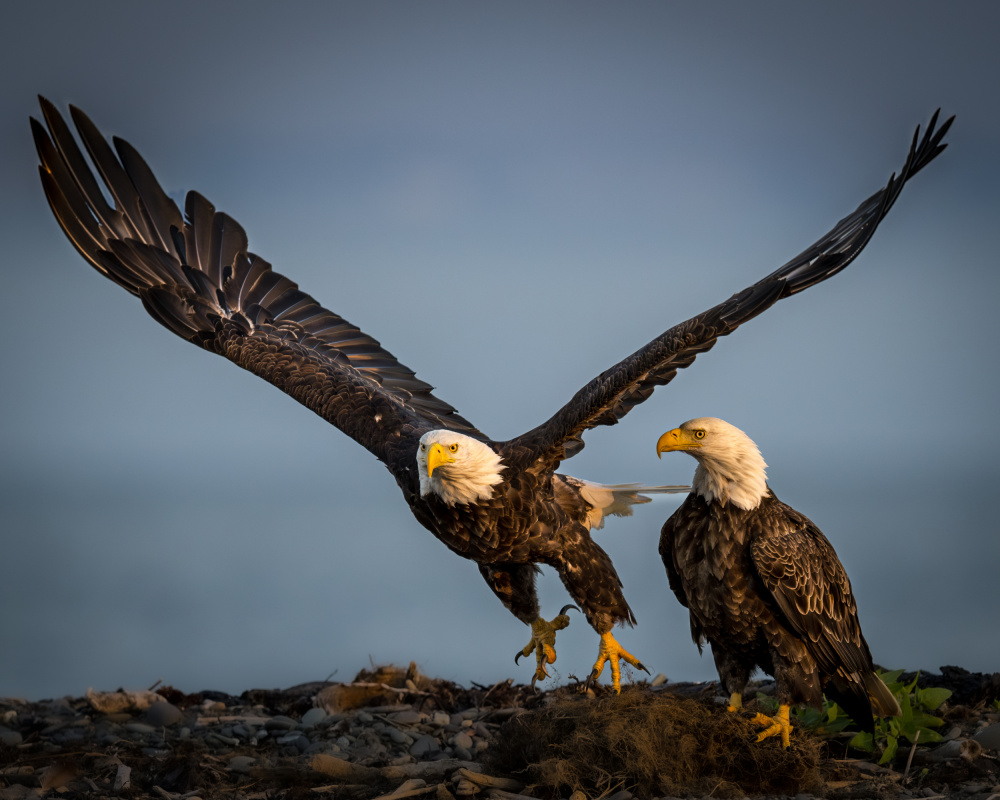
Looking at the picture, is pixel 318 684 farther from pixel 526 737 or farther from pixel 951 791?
pixel 951 791

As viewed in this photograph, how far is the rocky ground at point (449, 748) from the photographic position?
14.0 feet

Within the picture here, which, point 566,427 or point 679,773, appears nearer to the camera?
point 679,773

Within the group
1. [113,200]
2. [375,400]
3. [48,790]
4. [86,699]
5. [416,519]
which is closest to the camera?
[48,790]

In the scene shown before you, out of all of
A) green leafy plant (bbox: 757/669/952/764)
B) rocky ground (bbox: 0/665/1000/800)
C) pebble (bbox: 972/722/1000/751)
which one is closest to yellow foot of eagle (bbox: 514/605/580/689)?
rocky ground (bbox: 0/665/1000/800)

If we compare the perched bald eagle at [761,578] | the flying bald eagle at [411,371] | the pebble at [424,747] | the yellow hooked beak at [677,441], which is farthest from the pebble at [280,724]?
the yellow hooked beak at [677,441]

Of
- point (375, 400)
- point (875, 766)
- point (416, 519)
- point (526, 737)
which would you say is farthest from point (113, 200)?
point (875, 766)

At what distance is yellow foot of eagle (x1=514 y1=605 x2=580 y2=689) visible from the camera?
5.97 metres

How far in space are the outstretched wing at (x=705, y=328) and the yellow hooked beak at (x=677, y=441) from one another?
19.0 inches

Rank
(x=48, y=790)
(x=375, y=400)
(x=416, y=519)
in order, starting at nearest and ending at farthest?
(x=48, y=790), (x=416, y=519), (x=375, y=400)

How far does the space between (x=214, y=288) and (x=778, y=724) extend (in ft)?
17.6

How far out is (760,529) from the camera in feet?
14.8

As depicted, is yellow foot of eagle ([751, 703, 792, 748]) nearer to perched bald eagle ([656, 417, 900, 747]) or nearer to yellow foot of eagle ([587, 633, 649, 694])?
perched bald eagle ([656, 417, 900, 747])

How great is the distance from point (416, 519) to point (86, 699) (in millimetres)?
3022

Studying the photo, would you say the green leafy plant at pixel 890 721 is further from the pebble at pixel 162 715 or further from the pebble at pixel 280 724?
the pebble at pixel 162 715
